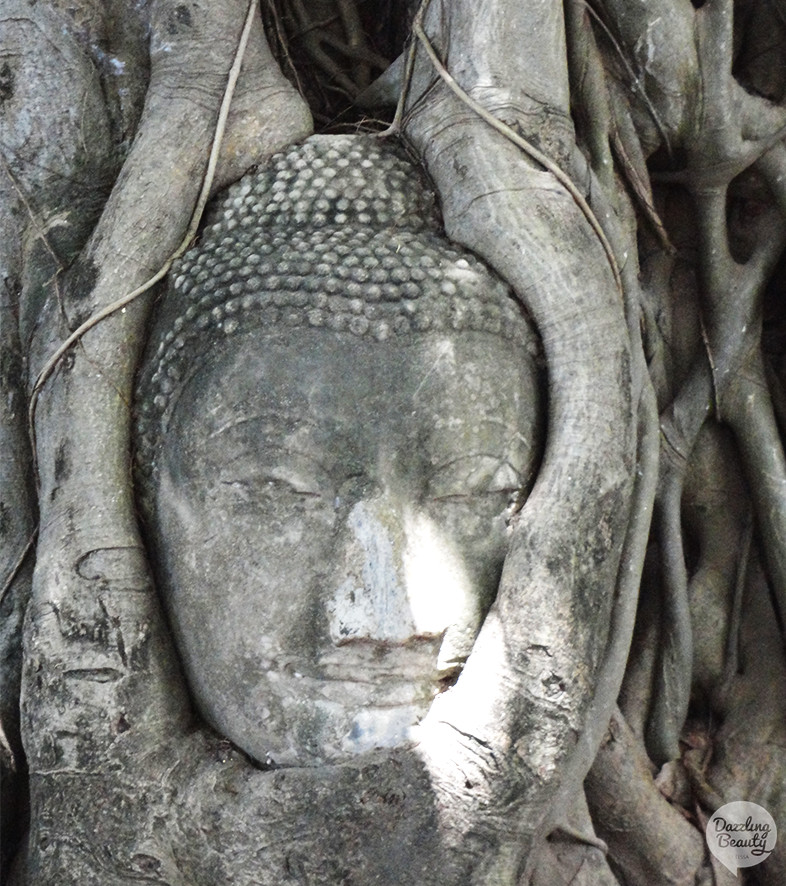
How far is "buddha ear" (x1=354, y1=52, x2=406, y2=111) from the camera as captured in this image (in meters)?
1.73

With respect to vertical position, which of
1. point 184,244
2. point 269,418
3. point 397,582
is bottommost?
point 397,582

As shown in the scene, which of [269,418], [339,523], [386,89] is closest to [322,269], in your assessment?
[269,418]

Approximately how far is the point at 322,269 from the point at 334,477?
28 cm

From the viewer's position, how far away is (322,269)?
4.70 ft

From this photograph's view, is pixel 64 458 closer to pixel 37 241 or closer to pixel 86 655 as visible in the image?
pixel 86 655

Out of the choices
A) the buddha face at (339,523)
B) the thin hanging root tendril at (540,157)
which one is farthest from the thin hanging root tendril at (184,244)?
the thin hanging root tendril at (540,157)

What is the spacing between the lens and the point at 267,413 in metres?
1.40

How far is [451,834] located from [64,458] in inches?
29.3

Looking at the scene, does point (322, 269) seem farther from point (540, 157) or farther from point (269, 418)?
point (540, 157)

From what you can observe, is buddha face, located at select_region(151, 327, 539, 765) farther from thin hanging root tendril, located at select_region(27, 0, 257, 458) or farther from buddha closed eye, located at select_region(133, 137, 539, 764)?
thin hanging root tendril, located at select_region(27, 0, 257, 458)

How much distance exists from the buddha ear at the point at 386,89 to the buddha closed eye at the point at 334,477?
14.6 inches

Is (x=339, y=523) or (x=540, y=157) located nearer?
(x=339, y=523)

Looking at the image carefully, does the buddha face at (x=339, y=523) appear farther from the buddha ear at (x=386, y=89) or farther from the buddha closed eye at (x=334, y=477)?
the buddha ear at (x=386, y=89)

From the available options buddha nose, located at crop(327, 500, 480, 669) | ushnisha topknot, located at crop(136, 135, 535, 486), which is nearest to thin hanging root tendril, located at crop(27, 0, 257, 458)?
ushnisha topknot, located at crop(136, 135, 535, 486)
